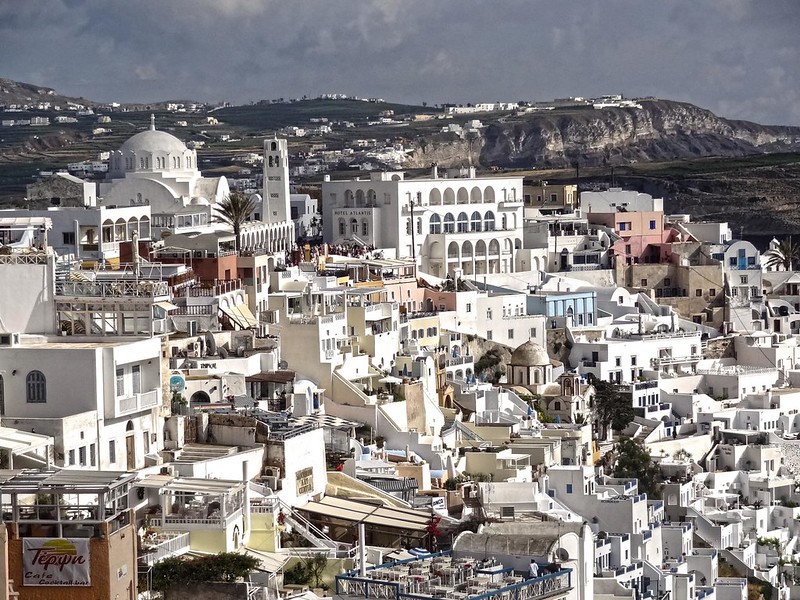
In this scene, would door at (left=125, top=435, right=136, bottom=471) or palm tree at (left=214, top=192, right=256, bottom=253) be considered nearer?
door at (left=125, top=435, right=136, bottom=471)

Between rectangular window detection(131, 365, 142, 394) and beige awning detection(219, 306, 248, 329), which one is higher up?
beige awning detection(219, 306, 248, 329)

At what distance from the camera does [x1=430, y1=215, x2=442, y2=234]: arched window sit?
6353 cm

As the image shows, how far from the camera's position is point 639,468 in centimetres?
4203

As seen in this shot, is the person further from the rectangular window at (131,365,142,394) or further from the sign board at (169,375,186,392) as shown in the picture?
the sign board at (169,375,186,392)

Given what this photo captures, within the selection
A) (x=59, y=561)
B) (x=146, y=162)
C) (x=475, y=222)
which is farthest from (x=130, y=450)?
(x=475, y=222)

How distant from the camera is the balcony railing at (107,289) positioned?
29.9 m

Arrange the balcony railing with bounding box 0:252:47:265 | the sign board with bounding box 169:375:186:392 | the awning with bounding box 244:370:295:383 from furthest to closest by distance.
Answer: the awning with bounding box 244:370:295:383 < the sign board with bounding box 169:375:186:392 < the balcony railing with bounding box 0:252:47:265

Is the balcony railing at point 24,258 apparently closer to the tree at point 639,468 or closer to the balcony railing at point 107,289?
the balcony railing at point 107,289

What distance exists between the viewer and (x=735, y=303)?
61562 mm

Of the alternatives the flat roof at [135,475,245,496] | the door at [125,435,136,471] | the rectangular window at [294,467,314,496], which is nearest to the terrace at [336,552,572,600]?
the flat roof at [135,475,245,496]

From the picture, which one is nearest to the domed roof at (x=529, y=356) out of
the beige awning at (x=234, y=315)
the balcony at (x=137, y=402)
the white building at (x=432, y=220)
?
the beige awning at (x=234, y=315)

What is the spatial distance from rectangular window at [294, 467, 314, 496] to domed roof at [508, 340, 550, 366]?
17.9 meters

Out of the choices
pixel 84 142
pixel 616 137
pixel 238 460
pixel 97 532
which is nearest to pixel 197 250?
pixel 238 460

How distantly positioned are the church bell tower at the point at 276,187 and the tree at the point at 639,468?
23532 millimetres
